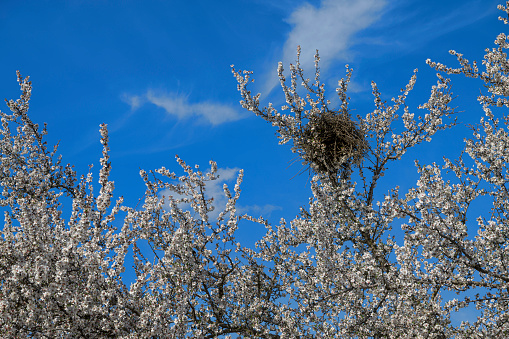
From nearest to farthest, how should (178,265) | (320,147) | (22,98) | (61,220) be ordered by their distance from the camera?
1. (178,265)
2. (61,220)
3. (320,147)
4. (22,98)

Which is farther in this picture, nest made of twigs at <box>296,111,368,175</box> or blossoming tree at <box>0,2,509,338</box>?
nest made of twigs at <box>296,111,368,175</box>

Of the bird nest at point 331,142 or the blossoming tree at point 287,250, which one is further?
the bird nest at point 331,142

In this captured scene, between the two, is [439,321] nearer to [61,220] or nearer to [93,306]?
[93,306]

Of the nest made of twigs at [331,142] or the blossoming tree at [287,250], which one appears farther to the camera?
the nest made of twigs at [331,142]

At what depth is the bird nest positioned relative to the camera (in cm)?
1002

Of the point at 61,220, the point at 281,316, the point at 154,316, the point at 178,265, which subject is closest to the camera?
the point at 154,316

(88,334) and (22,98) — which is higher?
(22,98)

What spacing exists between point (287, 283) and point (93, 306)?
422 centimetres

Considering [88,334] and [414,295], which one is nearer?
[88,334]

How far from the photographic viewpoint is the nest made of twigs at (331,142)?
1002cm

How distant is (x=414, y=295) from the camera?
293 inches

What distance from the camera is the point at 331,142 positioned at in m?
10.3

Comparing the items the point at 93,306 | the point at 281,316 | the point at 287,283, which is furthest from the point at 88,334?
the point at 287,283

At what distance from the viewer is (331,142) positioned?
1031 cm
